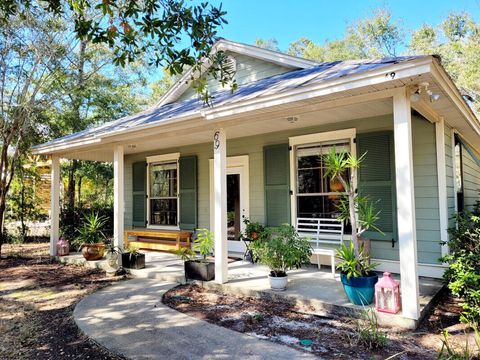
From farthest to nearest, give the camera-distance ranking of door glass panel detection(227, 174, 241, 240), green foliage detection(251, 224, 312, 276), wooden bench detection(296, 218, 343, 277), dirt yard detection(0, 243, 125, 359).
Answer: door glass panel detection(227, 174, 241, 240) → wooden bench detection(296, 218, 343, 277) → green foliage detection(251, 224, 312, 276) → dirt yard detection(0, 243, 125, 359)

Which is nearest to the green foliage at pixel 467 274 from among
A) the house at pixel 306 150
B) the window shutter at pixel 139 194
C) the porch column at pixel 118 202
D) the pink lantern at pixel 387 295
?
the house at pixel 306 150

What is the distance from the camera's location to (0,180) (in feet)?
25.5

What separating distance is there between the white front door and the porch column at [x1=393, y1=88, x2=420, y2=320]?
3710mm

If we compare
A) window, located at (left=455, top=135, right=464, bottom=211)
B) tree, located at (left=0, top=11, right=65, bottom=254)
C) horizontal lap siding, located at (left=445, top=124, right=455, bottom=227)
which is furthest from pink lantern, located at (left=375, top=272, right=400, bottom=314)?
tree, located at (left=0, top=11, right=65, bottom=254)

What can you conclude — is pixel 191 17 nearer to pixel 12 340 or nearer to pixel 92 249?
pixel 12 340

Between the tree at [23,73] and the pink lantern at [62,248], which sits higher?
the tree at [23,73]

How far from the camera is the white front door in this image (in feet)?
22.4

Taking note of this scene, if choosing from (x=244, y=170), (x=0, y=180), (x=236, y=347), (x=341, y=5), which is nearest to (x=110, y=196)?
(x=0, y=180)

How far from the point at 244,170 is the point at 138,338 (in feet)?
13.6

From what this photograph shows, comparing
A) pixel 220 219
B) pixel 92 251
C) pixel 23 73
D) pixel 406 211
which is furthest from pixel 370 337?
pixel 23 73

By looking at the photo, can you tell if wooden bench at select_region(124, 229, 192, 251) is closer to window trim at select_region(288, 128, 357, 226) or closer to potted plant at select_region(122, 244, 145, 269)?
potted plant at select_region(122, 244, 145, 269)

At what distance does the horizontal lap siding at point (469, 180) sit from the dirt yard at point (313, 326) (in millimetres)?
3228

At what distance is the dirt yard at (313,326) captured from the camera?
2891mm

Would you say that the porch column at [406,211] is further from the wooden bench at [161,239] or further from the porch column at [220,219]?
the wooden bench at [161,239]
